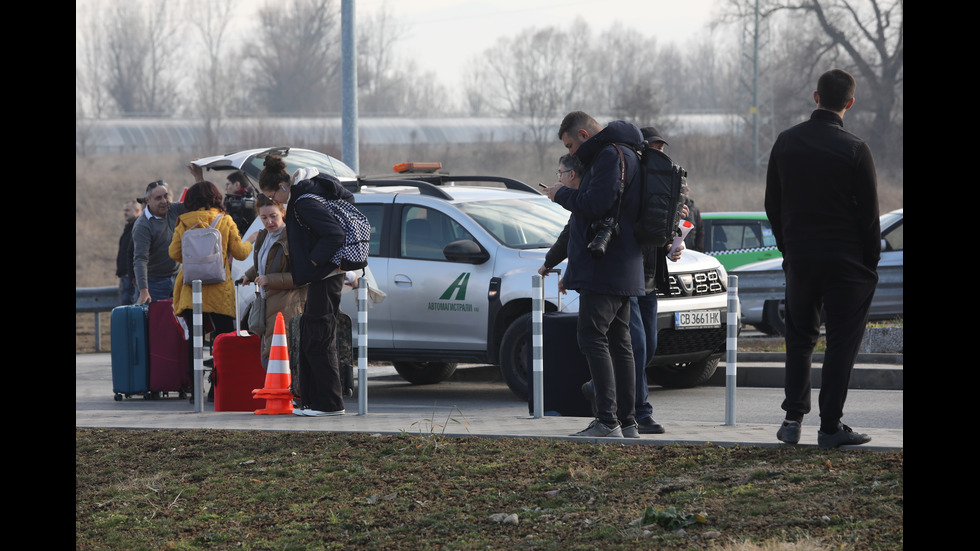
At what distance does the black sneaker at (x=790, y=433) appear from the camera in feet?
20.7

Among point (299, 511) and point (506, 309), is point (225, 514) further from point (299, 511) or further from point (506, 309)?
point (506, 309)

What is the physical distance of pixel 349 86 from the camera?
15.3 metres

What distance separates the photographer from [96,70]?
7850cm

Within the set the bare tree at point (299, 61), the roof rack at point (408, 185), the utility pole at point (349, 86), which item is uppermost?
the bare tree at point (299, 61)

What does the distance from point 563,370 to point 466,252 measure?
210 centimetres

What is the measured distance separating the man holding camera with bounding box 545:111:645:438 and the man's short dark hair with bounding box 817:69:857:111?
1.24 metres

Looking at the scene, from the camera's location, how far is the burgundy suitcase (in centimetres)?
1095

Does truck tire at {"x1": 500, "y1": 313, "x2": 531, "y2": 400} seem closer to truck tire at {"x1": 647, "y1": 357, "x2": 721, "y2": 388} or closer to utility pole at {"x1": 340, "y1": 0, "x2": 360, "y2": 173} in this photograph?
truck tire at {"x1": 647, "y1": 357, "x2": 721, "y2": 388}

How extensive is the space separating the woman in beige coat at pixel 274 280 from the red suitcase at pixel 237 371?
0.38 ft

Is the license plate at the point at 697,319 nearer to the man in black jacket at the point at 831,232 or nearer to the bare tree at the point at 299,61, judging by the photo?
the man in black jacket at the point at 831,232

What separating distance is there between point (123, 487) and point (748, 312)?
10130 mm

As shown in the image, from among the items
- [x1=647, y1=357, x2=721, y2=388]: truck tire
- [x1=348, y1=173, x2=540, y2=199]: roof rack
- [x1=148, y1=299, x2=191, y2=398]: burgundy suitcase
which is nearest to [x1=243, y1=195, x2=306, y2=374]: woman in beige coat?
[x1=148, y1=299, x2=191, y2=398]: burgundy suitcase

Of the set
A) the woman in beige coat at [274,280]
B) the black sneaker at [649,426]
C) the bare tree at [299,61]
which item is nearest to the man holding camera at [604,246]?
the black sneaker at [649,426]
